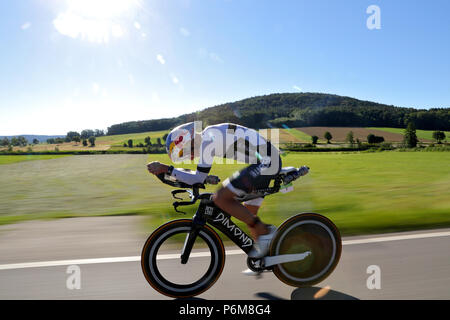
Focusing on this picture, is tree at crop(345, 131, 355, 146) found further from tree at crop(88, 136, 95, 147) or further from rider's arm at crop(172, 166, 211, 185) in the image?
tree at crop(88, 136, 95, 147)

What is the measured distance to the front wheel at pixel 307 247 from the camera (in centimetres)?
303

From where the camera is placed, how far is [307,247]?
3.13m

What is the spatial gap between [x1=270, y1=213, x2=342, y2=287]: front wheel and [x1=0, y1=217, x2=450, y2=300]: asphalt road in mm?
102

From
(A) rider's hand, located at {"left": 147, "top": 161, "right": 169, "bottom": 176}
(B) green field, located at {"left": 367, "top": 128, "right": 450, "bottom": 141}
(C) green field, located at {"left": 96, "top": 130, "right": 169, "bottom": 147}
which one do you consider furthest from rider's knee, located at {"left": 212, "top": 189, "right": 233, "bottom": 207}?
(C) green field, located at {"left": 96, "top": 130, "right": 169, "bottom": 147}

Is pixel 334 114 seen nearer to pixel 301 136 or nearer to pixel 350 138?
pixel 350 138

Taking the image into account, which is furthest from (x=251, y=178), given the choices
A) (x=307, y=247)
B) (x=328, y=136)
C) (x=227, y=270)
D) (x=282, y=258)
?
(x=328, y=136)

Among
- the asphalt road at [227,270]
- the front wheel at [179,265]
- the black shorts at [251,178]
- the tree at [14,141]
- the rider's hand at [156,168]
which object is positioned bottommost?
the asphalt road at [227,270]

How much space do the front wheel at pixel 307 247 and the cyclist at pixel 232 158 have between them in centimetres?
15

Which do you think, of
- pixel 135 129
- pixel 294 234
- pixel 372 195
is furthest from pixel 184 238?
pixel 135 129

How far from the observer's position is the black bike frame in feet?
9.44

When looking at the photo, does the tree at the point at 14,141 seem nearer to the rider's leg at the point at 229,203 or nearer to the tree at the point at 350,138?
the tree at the point at 350,138

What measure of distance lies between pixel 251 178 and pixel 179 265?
1.21 m

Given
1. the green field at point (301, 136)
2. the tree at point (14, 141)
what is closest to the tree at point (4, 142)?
the tree at point (14, 141)
